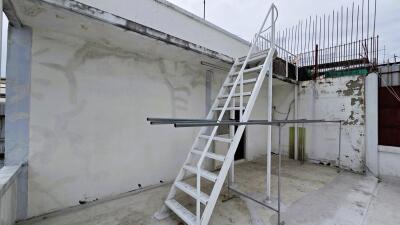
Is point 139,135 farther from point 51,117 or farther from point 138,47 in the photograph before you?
point 138,47

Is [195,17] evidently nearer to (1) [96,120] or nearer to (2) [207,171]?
(1) [96,120]

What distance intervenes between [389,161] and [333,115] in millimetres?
1534

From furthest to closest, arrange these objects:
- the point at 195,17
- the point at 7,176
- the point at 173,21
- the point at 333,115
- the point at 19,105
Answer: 1. the point at 333,115
2. the point at 195,17
3. the point at 173,21
4. the point at 19,105
5. the point at 7,176

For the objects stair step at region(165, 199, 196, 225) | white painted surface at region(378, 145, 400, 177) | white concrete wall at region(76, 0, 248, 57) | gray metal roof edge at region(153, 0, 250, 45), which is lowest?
stair step at region(165, 199, 196, 225)

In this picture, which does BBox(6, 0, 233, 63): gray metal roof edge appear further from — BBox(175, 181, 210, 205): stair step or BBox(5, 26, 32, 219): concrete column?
BBox(175, 181, 210, 205): stair step

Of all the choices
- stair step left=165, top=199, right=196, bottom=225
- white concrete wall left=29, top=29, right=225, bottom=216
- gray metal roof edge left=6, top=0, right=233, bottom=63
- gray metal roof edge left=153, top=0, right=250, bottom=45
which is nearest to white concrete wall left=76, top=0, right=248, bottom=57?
gray metal roof edge left=153, top=0, right=250, bottom=45

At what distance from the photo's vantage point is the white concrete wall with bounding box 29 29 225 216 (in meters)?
2.54

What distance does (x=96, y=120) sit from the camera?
296cm

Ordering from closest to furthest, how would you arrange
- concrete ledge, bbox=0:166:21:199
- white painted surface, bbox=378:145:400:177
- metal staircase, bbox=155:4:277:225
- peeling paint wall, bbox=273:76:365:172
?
concrete ledge, bbox=0:166:21:199 → metal staircase, bbox=155:4:277:225 → white painted surface, bbox=378:145:400:177 → peeling paint wall, bbox=273:76:365:172

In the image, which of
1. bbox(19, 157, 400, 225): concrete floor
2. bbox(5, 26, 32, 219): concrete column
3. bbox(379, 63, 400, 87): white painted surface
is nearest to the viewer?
bbox(5, 26, 32, 219): concrete column

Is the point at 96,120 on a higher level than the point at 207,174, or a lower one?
higher

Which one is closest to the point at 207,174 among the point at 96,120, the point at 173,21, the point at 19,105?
the point at 96,120

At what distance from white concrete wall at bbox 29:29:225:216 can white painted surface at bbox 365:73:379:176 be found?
14.7 feet

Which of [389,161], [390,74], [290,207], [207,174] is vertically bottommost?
[290,207]
